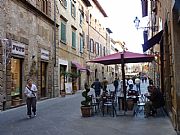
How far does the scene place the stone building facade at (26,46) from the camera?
16.5m

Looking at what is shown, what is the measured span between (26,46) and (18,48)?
1.37m

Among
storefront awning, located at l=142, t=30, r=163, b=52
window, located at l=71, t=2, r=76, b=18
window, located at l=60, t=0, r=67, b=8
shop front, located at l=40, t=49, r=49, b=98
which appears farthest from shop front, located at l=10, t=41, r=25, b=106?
window, located at l=71, t=2, r=76, b=18

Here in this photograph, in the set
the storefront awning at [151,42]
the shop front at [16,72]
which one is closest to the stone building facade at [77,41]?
the shop front at [16,72]

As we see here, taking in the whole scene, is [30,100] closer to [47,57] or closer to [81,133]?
[81,133]

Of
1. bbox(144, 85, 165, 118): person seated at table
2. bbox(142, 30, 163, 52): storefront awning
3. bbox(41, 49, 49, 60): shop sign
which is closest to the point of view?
bbox(144, 85, 165, 118): person seated at table

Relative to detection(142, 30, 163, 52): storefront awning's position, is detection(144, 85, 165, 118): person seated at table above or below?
below

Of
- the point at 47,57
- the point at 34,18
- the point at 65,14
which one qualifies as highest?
the point at 65,14

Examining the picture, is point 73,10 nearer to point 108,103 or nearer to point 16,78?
point 16,78

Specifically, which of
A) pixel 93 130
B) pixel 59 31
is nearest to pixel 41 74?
pixel 59 31

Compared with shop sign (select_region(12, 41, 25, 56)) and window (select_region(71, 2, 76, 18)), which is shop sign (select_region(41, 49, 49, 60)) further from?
window (select_region(71, 2, 76, 18))

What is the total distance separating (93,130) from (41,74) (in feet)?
45.1

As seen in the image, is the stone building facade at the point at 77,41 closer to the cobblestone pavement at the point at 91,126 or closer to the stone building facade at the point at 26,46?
the stone building facade at the point at 26,46

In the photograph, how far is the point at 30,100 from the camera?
1328cm

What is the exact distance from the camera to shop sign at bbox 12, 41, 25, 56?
17328 mm
